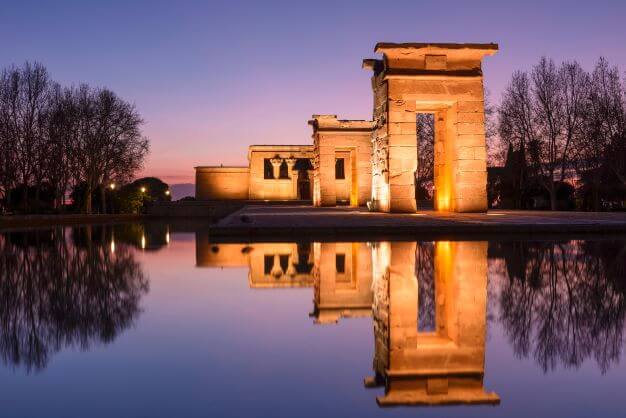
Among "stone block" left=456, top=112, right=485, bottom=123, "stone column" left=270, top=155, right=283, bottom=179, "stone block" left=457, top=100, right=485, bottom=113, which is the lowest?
"stone block" left=456, top=112, right=485, bottom=123

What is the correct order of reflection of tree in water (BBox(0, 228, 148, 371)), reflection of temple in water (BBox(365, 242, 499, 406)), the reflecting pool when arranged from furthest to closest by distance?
reflection of tree in water (BBox(0, 228, 148, 371)), reflection of temple in water (BBox(365, 242, 499, 406)), the reflecting pool

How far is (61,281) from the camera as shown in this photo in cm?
680

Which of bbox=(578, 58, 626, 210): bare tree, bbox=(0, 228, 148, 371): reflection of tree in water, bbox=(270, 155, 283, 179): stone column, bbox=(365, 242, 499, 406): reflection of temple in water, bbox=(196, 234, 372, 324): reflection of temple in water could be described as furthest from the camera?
bbox=(270, 155, 283, 179): stone column

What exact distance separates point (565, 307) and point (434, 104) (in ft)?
57.9

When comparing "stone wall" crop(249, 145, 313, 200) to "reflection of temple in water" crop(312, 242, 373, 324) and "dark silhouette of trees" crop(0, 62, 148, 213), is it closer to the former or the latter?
"dark silhouette of trees" crop(0, 62, 148, 213)

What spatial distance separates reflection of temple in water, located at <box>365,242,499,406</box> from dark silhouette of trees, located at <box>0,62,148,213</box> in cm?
3010

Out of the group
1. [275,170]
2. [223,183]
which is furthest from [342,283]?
[223,183]

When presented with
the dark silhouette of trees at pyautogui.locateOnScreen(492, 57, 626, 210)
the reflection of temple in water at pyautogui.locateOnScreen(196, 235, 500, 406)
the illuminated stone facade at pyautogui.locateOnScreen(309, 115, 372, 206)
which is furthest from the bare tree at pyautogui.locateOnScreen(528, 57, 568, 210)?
the reflection of temple in water at pyautogui.locateOnScreen(196, 235, 500, 406)

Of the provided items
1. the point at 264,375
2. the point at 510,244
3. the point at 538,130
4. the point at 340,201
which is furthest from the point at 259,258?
the point at 340,201

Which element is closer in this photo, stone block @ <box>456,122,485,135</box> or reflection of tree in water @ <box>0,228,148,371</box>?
reflection of tree in water @ <box>0,228,148,371</box>

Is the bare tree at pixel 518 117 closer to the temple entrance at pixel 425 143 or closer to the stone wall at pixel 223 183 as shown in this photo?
the temple entrance at pixel 425 143

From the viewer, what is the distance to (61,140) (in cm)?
3447

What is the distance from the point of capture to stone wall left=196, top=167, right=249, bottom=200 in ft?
194

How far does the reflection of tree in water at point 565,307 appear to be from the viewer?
11.8 ft
